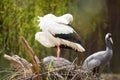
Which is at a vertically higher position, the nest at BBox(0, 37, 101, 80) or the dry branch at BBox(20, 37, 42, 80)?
the dry branch at BBox(20, 37, 42, 80)

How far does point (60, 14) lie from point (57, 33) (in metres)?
4.48

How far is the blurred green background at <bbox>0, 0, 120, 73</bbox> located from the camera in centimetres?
1297

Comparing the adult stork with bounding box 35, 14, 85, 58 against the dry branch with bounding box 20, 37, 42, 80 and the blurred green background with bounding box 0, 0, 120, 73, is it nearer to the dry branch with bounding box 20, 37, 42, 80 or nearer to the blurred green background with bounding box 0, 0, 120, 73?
the dry branch with bounding box 20, 37, 42, 80

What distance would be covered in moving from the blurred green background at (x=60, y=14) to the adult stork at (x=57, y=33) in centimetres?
412

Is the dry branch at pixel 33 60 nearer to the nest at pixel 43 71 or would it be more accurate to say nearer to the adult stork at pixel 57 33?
the nest at pixel 43 71

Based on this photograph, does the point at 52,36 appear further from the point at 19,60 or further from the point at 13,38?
the point at 13,38

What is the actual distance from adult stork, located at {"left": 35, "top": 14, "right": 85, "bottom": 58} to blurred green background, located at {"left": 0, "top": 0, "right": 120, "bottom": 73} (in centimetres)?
412

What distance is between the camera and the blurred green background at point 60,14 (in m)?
13.0

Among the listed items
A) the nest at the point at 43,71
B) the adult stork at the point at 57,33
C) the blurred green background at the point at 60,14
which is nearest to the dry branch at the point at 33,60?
the nest at the point at 43,71

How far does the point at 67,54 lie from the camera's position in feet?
45.8

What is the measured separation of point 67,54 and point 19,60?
24.0 feet

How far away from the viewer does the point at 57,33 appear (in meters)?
8.41

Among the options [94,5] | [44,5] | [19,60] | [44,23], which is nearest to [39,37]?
[44,23]

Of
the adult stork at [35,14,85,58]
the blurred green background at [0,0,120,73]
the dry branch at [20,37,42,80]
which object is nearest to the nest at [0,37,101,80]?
the dry branch at [20,37,42,80]
